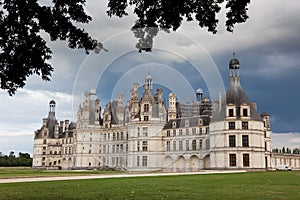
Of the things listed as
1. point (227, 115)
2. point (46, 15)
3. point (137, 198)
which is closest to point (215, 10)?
point (46, 15)

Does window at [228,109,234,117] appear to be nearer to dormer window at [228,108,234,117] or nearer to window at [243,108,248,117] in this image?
dormer window at [228,108,234,117]

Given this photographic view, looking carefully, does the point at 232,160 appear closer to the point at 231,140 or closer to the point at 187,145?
the point at 231,140

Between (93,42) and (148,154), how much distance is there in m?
53.0

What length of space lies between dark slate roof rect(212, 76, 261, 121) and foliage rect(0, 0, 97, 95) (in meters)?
43.4

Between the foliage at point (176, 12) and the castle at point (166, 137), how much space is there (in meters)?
42.5

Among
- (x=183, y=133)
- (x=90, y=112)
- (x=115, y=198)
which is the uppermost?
(x=90, y=112)

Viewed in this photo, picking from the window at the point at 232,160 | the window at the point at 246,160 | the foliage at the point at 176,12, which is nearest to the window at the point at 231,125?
the window at the point at 232,160

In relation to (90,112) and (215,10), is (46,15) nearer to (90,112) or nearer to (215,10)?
(215,10)

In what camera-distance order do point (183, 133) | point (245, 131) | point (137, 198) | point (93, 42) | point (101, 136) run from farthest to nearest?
point (101, 136)
point (183, 133)
point (245, 131)
point (137, 198)
point (93, 42)

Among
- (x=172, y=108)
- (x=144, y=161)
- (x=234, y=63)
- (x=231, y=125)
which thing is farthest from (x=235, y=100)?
(x=172, y=108)

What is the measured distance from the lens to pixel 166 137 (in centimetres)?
6456

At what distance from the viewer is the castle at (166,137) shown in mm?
51938

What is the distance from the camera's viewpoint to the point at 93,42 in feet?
39.6

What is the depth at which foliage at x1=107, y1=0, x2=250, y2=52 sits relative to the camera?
1065cm
